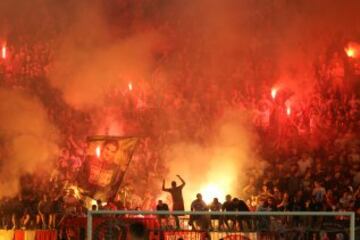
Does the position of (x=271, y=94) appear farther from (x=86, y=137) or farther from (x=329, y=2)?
(x=86, y=137)

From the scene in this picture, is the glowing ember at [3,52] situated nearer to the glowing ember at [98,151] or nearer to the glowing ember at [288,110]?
the glowing ember at [98,151]

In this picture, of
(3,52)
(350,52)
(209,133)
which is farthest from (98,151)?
(350,52)

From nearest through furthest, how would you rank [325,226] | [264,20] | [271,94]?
1. [325,226]
2. [271,94]
3. [264,20]

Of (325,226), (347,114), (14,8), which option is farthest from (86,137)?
(325,226)

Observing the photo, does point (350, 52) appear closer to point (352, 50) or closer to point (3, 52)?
point (352, 50)

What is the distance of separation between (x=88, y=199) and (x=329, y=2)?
9.49m

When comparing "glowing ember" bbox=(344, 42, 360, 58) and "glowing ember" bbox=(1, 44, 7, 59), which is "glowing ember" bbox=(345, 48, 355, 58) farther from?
"glowing ember" bbox=(1, 44, 7, 59)

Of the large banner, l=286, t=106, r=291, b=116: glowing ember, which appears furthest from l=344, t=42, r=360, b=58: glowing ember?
the large banner

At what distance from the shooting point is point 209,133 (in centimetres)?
2197

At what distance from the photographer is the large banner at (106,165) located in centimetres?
1975

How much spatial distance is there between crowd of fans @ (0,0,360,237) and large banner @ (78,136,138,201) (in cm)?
50

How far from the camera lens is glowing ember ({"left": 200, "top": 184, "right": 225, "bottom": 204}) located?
20.5 metres

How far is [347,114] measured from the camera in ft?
63.3

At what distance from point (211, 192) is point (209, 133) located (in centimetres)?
203
